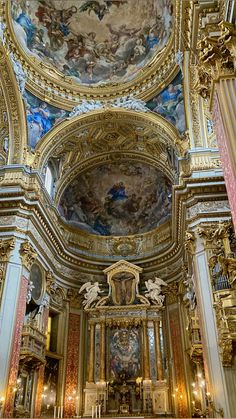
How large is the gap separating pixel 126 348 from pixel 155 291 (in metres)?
3.11

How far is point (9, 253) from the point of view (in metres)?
13.4

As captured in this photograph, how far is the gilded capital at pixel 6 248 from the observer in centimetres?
1336

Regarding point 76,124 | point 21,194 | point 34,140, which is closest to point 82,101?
point 76,124

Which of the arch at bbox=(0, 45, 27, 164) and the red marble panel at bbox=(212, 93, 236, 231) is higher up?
the arch at bbox=(0, 45, 27, 164)

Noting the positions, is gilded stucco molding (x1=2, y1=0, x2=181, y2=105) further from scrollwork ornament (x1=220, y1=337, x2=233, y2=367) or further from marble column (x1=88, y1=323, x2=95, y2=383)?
scrollwork ornament (x1=220, y1=337, x2=233, y2=367)

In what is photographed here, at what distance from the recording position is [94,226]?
2175cm

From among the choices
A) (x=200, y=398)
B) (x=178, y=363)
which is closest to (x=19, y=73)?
(x=178, y=363)

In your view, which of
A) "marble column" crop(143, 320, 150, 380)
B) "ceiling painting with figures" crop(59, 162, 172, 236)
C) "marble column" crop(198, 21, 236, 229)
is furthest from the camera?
"ceiling painting with figures" crop(59, 162, 172, 236)

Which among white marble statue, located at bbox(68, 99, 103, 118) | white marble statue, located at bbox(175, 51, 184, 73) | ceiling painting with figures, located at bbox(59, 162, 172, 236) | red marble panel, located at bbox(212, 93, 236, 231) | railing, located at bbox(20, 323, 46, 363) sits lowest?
railing, located at bbox(20, 323, 46, 363)

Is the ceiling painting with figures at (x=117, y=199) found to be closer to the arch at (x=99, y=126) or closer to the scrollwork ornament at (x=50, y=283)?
the arch at (x=99, y=126)

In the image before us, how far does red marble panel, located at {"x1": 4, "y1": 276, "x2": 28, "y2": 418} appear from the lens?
37.3 ft

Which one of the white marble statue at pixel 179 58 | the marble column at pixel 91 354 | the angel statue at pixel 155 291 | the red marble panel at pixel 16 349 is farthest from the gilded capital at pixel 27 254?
the white marble statue at pixel 179 58

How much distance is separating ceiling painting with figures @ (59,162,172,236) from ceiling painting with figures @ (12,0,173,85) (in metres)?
5.37

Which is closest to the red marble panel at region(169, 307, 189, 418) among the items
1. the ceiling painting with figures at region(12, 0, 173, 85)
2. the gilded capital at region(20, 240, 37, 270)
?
the gilded capital at region(20, 240, 37, 270)
